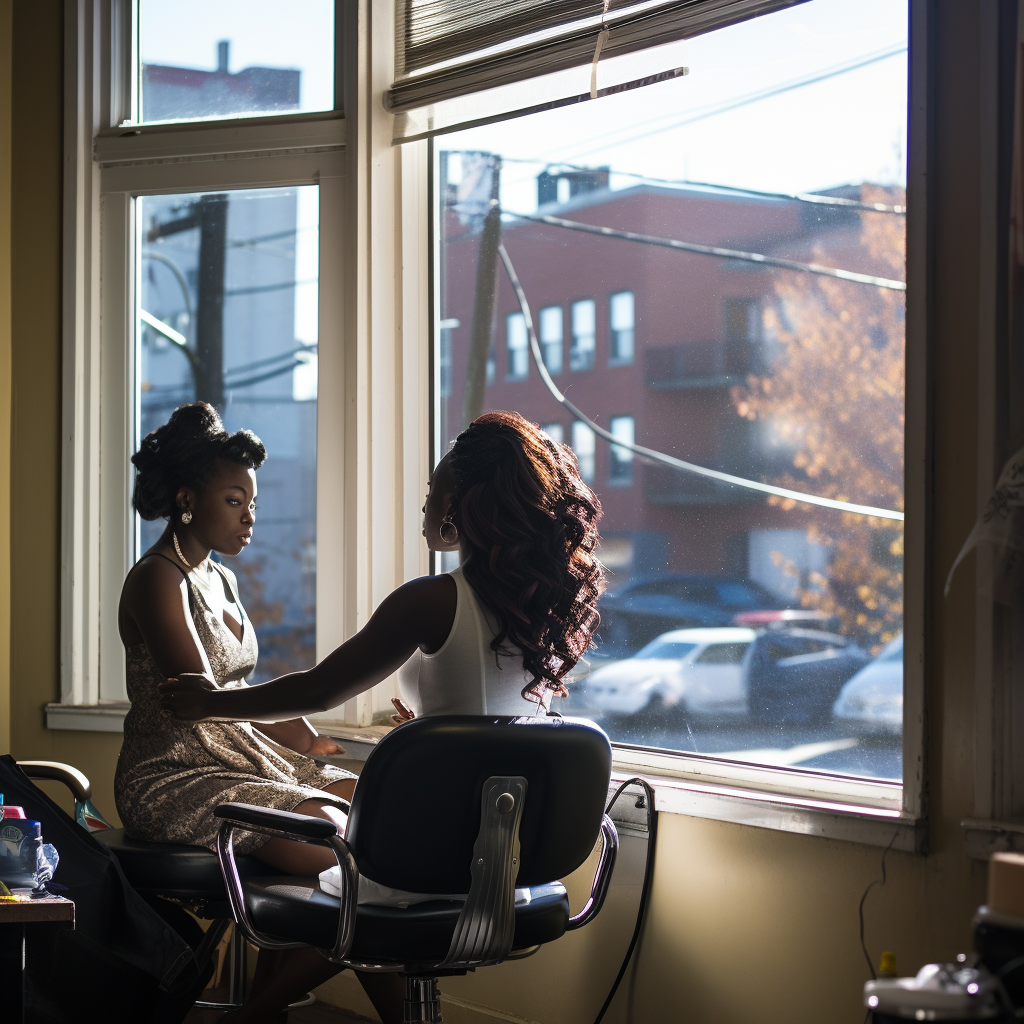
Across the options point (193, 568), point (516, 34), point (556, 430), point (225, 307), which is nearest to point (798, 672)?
point (556, 430)

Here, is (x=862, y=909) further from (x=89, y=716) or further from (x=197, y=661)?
(x=89, y=716)

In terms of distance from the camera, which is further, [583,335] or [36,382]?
[36,382]

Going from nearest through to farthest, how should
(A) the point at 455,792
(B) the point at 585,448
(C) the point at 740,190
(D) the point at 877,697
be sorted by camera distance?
1. (A) the point at 455,792
2. (D) the point at 877,697
3. (C) the point at 740,190
4. (B) the point at 585,448

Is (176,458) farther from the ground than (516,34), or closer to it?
closer to it

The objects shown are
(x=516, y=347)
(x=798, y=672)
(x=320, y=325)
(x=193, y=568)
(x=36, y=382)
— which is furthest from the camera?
(x=36, y=382)

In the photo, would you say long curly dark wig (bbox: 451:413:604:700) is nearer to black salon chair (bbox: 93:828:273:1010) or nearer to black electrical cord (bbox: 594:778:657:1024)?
black electrical cord (bbox: 594:778:657:1024)

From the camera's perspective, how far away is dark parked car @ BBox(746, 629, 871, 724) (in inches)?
84.5

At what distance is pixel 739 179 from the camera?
233 cm

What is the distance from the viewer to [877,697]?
2088 mm

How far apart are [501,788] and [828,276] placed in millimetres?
1192

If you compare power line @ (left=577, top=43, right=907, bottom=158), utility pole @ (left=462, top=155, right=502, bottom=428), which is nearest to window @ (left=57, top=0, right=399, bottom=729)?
utility pole @ (left=462, top=155, right=502, bottom=428)

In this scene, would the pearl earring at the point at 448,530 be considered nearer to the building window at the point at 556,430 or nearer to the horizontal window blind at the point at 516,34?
the building window at the point at 556,430

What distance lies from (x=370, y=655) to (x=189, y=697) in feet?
1.27

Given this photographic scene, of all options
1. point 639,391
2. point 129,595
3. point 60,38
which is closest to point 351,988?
point 129,595
